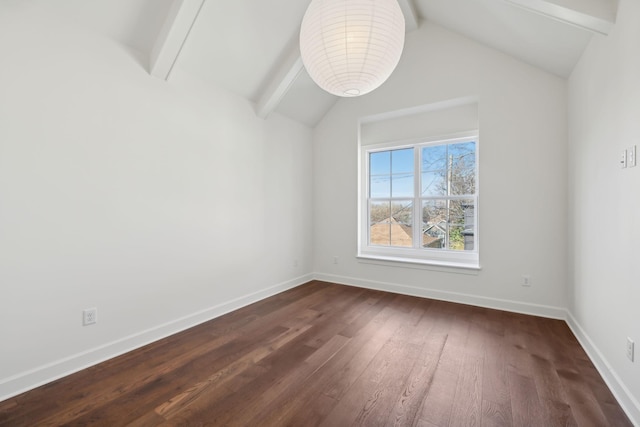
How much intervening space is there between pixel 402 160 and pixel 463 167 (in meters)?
0.83

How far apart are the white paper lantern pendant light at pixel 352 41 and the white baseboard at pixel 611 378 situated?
233cm

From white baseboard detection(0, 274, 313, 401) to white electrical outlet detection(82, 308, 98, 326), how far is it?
0.21 m

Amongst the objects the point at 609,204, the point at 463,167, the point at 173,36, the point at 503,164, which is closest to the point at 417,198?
the point at 463,167

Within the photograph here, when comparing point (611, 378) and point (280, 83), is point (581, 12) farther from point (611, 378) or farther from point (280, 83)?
point (280, 83)

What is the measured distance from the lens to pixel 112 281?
227 cm

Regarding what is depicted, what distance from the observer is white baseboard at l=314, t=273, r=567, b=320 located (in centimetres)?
301

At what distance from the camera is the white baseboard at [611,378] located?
1558 mm

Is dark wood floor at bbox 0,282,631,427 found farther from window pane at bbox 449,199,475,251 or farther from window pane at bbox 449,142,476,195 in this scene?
window pane at bbox 449,142,476,195

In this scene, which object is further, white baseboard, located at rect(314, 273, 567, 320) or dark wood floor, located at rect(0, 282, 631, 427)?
white baseboard, located at rect(314, 273, 567, 320)

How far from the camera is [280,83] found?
10.9ft

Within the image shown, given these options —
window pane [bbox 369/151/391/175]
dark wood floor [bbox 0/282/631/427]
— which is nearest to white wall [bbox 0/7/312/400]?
dark wood floor [bbox 0/282/631/427]

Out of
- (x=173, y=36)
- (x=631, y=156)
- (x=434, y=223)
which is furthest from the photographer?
(x=434, y=223)

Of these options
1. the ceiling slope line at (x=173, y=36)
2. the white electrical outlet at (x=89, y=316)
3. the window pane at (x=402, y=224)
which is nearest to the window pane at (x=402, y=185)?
the window pane at (x=402, y=224)

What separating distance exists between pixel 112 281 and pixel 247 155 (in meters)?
1.92
